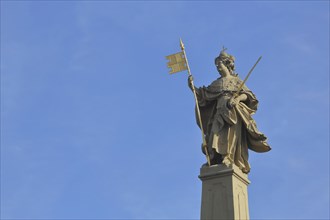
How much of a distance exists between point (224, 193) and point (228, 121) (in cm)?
166

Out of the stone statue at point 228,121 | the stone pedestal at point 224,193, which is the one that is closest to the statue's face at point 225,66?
the stone statue at point 228,121

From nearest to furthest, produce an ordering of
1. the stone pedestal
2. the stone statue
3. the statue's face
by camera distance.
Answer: the stone pedestal
the stone statue
the statue's face

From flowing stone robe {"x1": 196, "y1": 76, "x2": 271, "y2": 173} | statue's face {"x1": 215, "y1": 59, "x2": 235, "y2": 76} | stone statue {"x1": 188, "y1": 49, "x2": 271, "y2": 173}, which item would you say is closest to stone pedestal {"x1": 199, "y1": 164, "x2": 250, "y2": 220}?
stone statue {"x1": 188, "y1": 49, "x2": 271, "y2": 173}

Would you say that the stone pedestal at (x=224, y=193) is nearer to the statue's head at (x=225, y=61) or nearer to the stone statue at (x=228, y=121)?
the stone statue at (x=228, y=121)

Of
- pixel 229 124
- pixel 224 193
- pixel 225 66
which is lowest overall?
pixel 224 193

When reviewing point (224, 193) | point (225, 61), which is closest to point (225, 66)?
point (225, 61)

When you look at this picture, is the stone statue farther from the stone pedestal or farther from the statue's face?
the stone pedestal

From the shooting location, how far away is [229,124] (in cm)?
1531

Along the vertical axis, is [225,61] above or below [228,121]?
above

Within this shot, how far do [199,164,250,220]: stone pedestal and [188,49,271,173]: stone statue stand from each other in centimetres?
27

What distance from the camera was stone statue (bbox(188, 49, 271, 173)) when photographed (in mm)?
15250

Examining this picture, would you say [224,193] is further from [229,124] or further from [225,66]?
[225,66]

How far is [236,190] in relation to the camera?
14.7m

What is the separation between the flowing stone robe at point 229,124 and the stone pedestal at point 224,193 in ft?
1.25
